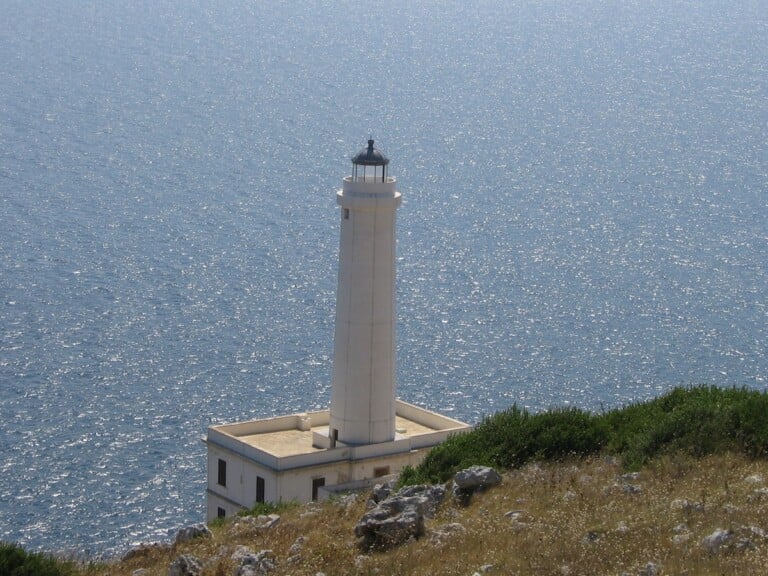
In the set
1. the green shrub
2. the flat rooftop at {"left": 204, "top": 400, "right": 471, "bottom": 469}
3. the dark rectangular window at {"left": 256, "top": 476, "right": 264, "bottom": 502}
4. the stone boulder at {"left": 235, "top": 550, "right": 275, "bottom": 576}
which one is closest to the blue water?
the flat rooftop at {"left": 204, "top": 400, "right": 471, "bottom": 469}

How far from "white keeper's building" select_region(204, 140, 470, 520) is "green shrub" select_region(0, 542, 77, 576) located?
10.8 metres

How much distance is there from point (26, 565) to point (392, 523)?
4406mm

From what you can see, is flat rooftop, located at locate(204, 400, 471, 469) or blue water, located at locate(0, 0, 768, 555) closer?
flat rooftop, located at locate(204, 400, 471, 469)

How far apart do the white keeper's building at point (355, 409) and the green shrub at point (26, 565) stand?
1077 centimetres

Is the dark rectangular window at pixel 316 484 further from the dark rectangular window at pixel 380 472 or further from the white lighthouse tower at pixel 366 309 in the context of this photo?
the dark rectangular window at pixel 380 472

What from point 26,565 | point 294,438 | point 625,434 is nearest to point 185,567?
point 26,565

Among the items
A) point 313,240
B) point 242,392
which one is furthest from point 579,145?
point 242,392

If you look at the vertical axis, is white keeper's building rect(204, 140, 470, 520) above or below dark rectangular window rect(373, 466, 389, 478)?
above

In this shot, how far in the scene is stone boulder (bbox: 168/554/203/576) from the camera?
15891 millimetres

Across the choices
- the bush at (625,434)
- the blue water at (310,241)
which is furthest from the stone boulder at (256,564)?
the blue water at (310,241)

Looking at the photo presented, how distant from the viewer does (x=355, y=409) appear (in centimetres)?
2922

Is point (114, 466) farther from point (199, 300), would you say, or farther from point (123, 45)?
point (123, 45)

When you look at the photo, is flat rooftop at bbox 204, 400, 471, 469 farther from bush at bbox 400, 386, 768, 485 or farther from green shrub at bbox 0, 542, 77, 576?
green shrub at bbox 0, 542, 77, 576

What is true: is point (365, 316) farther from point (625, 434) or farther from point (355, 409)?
point (625, 434)
